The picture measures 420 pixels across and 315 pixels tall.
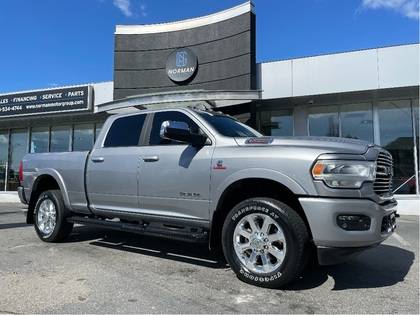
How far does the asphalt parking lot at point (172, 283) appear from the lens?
13.7ft

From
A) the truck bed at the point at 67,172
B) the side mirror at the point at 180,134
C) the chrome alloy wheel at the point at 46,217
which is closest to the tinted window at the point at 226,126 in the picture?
the side mirror at the point at 180,134

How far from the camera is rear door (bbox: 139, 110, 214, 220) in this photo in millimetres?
5371

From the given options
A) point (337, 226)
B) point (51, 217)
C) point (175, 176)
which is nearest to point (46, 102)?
point (51, 217)

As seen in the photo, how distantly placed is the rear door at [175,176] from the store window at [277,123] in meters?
10.6

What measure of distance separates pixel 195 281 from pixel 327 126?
11820mm

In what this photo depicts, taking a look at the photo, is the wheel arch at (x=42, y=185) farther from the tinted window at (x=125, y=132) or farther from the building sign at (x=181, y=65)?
the building sign at (x=181, y=65)

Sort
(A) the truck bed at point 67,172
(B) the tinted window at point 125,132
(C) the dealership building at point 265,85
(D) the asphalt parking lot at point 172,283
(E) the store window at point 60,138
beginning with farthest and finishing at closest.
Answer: (E) the store window at point 60,138, (C) the dealership building at point 265,85, (A) the truck bed at point 67,172, (B) the tinted window at point 125,132, (D) the asphalt parking lot at point 172,283

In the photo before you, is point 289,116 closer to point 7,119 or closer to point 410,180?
point 410,180

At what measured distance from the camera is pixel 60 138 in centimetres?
2172

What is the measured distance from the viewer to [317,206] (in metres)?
4.45

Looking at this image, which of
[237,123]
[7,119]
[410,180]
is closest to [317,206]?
[237,123]

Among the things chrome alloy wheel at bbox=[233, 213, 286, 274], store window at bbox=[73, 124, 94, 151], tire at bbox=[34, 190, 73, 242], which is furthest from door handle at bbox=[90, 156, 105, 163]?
store window at bbox=[73, 124, 94, 151]

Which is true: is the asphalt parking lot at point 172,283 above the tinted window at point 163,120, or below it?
below

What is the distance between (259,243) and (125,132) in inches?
110
